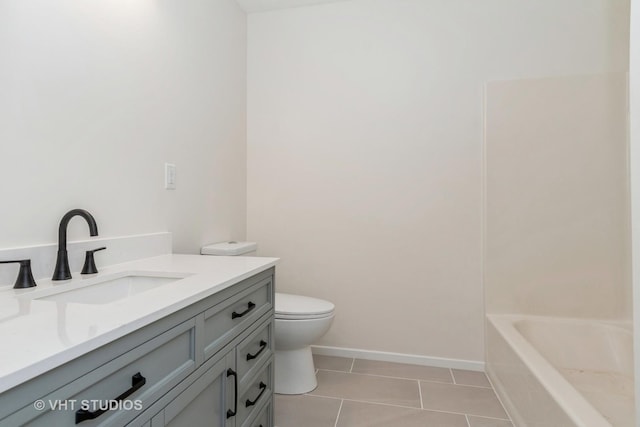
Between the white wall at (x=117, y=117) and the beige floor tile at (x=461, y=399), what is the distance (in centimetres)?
151

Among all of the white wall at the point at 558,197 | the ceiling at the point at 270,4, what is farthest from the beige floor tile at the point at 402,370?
the ceiling at the point at 270,4

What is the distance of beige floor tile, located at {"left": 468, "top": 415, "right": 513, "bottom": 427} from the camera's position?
1624 millimetres

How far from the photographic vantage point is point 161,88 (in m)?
1.61

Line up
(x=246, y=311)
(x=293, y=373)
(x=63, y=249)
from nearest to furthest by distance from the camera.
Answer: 1. (x=63, y=249)
2. (x=246, y=311)
3. (x=293, y=373)

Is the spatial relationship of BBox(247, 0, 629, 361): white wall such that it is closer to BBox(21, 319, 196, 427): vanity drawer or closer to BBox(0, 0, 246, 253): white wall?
BBox(0, 0, 246, 253): white wall

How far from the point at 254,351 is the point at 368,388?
991 mm

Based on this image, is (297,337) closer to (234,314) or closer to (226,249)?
(226,249)

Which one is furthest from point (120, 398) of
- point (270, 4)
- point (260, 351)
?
point (270, 4)

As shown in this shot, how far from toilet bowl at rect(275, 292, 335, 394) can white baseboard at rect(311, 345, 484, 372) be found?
40cm

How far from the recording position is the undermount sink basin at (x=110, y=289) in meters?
1.01

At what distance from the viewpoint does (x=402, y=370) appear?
217 centimetres

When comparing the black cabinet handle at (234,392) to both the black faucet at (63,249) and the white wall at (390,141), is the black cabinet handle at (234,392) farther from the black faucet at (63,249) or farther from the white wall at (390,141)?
the white wall at (390,141)

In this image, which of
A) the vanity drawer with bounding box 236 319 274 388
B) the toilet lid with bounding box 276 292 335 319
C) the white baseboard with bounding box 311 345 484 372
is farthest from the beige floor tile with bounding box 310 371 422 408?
the vanity drawer with bounding box 236 319 274 388

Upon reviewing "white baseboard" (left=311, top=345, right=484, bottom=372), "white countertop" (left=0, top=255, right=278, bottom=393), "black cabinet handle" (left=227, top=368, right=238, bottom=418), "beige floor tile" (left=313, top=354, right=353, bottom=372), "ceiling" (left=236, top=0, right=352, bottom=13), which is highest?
"ceiling" (left=236, top=0, right=352, bottom=13)
